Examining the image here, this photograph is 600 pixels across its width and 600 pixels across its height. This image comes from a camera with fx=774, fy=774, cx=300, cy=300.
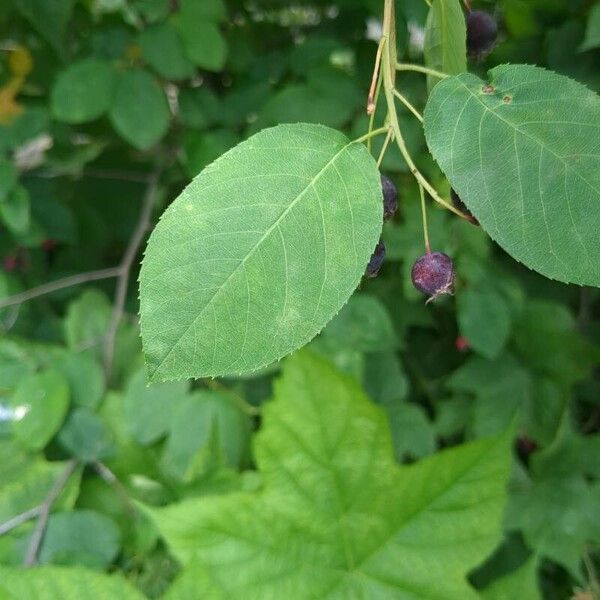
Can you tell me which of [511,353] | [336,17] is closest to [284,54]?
[336,17]

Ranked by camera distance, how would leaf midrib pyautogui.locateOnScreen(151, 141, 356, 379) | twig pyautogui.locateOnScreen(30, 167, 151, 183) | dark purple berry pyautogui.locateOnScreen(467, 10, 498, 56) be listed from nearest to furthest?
leaf midrib pyautogui.locateOnScreen(151, 141, 356, 379) < dark purple berry pyautogui.locateOnScreen(467, 10, 498, 56) < twig pyautogui.locateOnScreen(30, 167, 151, 183)

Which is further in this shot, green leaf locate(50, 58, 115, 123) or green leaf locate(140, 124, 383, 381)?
green leaf locate(50, 58, 115, 123)

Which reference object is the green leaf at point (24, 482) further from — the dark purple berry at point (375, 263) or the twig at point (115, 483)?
the dark purple berry at point (375, 263)

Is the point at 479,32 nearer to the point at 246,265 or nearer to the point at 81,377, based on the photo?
the point at 246,265

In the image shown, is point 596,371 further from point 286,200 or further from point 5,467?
point 286,200

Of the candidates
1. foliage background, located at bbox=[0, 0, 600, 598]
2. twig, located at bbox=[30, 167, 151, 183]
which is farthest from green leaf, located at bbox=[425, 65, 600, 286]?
twig, located at bbox=[30, 167, 151, 183]

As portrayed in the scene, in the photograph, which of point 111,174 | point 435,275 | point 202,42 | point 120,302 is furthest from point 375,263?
point 111,174

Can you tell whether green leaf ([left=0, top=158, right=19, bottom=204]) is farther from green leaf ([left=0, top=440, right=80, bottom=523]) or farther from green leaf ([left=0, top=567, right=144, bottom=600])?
green leaf ([left=0, top=567, right=144, bottom=600])
